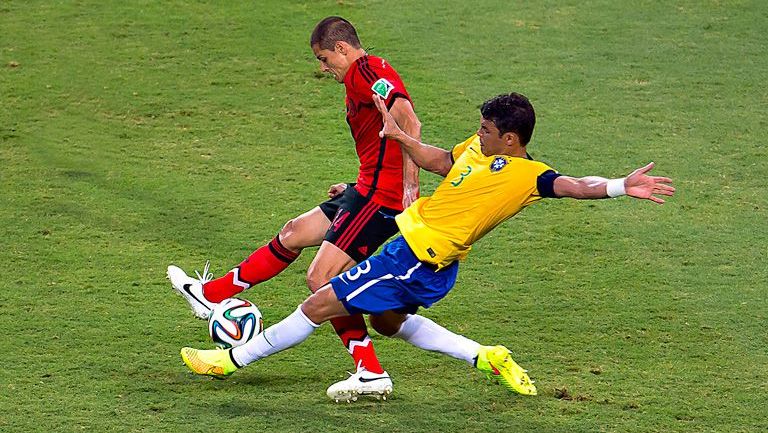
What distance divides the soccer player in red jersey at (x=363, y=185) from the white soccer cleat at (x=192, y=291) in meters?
0.76

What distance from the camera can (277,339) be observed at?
5762mm

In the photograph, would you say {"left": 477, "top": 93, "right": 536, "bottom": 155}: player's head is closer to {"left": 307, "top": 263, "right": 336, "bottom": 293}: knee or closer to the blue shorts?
the blue shorts

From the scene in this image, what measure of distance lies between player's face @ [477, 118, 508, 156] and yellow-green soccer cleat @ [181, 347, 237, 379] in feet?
5.04

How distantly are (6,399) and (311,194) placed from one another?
3254 millimetres

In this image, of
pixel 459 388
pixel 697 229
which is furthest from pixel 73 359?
pixel 697 229

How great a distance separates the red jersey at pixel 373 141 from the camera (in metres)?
6.00

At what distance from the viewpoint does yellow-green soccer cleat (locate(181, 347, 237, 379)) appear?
584 centimetres

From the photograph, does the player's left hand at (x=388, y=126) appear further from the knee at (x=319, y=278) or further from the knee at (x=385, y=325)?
the knee at (x=385, y=325)

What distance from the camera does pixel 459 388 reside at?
19.6 feet

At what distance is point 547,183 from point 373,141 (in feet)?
3.72

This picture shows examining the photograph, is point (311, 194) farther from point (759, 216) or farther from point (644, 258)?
point (759, 216)

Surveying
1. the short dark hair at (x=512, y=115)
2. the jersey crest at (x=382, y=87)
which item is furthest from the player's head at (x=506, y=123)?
the jersey crest at (x=382, y=87)

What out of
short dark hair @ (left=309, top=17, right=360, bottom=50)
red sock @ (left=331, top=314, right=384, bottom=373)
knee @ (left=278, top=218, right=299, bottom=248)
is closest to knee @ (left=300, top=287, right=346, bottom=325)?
red sock @ (left=331, top=314, right=384, bottom=373)

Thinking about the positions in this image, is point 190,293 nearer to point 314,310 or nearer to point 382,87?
point 314,310
